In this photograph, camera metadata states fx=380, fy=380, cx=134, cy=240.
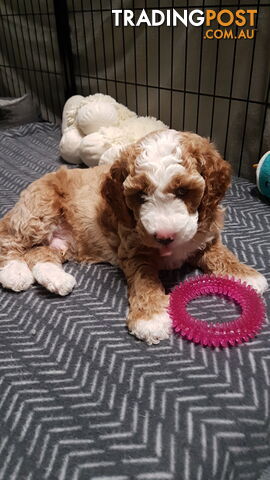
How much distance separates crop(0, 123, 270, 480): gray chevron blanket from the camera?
3.61ft

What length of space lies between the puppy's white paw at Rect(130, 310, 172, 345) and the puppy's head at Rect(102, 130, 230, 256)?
28 centimetres

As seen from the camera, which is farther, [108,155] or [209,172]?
[108,155]

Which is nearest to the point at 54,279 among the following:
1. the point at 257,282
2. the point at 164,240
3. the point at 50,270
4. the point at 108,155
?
the point at 50,270

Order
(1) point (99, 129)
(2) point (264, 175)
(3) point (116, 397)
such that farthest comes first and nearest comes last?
1. (1) point (99, 129)
2. (2) point (264, 175)
3. (3) point (116, 397)

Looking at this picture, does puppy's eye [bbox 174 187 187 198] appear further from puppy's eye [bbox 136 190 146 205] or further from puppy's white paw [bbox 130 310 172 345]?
puppy's white paw [bbox 130 310 172 345]

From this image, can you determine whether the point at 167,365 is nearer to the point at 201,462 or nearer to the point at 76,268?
the point at 201,462

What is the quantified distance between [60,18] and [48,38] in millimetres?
501

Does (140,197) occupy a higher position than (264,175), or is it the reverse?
(140,197)

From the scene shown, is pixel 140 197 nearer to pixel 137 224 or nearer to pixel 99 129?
pixel 137 224

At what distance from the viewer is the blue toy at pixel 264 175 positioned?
2.66 metres

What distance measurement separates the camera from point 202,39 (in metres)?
3.08

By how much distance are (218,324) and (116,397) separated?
522 millimetres

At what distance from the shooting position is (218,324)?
61.8 inches

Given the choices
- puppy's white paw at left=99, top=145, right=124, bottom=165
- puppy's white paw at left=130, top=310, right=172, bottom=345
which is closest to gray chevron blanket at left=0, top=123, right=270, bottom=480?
puppy's white paw at left=130, top=310, right=172, bottom=345
